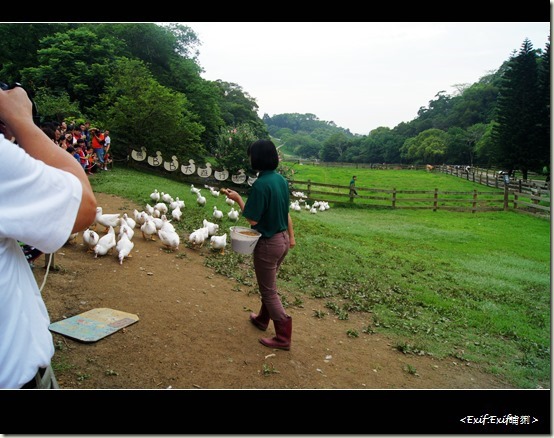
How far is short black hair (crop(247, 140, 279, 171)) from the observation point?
3193mm

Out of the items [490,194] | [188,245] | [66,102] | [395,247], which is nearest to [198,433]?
[188,245]

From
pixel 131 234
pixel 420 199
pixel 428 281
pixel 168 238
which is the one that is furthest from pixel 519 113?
pixel 131 234

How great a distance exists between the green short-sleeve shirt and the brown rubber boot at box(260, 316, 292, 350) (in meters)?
0.82

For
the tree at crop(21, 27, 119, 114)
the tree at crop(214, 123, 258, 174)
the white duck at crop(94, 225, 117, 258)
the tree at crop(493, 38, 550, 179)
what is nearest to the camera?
the white duck at crop(94, 225, 117, 258)

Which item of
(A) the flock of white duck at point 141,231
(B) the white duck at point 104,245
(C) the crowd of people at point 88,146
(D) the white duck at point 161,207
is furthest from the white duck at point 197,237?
(C) the crowd of people at point 88,146

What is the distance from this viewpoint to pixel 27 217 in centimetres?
102

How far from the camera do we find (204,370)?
2.99 meters

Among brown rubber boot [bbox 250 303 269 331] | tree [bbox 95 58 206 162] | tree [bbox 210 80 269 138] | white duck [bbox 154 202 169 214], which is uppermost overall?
tree [bbox 210 80 269 138]

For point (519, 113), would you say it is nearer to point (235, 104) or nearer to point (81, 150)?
point (81, 150)

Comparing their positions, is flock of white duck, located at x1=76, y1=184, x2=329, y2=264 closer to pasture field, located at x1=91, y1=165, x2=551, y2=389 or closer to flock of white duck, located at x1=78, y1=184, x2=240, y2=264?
flock of white duck, located at x1=78, y1=184, x2=240, y2=264

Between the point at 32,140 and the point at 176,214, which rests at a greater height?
the point at 32,140

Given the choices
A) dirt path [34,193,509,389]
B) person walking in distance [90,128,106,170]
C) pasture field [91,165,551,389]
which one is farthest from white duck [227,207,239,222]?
person walking in distance [90,128,106,170]

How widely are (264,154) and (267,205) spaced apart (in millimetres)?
428
